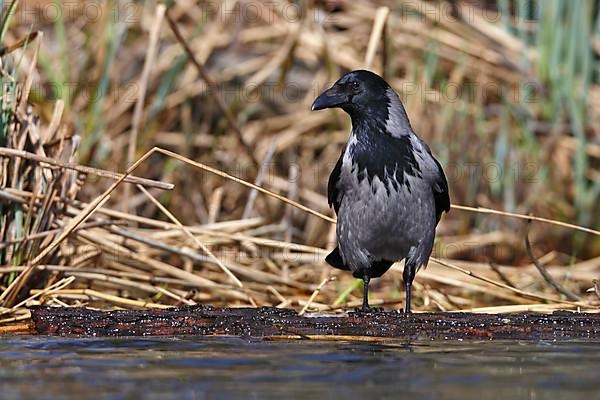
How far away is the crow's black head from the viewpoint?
4652 millimetres

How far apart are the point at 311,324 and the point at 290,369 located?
0.78 meters

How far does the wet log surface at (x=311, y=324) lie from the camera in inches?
146

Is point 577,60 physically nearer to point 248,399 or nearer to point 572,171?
point 572,171

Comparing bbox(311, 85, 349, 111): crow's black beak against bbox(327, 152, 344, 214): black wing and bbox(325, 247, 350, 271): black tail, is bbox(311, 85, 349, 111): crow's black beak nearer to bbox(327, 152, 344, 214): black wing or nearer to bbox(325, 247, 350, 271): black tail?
bbox(327, 152, 344, 214): black wing

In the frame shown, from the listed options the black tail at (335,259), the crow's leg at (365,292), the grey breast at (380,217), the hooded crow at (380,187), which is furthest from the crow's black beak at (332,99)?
the crow's leg at (365,292)

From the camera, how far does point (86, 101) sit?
702 centimetres

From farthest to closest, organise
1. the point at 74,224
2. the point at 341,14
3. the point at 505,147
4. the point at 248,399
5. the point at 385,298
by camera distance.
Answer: the point at 341,14 < the point at 505,147 < the point at 385,298 < the point at 74,224 < the point at 248,399

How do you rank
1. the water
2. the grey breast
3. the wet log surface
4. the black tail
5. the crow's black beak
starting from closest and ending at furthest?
1. the water
2. the wet log surface
3. the grey breast
4. the crow's black beak
5. the black tail

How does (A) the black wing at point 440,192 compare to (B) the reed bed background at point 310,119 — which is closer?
(A) the black wing at point 440,192

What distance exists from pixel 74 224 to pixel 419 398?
2053mm

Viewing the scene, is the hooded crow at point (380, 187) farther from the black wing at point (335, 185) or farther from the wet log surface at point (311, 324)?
the wet log surface at point (311, 324)

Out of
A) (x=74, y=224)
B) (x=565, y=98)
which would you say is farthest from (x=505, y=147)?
(x=74, y=224)

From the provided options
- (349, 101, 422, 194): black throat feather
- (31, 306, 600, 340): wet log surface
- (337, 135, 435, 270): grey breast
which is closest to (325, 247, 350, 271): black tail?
(337, 135, 435, 270): grey breast

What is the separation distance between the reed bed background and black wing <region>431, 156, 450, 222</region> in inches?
27.2
